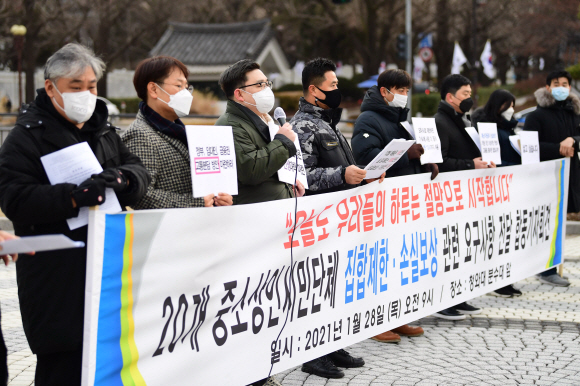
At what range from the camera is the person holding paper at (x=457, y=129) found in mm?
5840

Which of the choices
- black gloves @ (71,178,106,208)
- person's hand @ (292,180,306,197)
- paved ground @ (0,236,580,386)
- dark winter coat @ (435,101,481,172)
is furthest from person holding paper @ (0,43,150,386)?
dark winter coat @ (435,101,481,172)

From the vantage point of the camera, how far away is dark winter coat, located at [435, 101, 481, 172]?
229 inches

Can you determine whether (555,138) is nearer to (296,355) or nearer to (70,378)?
(296,355)

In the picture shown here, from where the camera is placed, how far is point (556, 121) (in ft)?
23.5

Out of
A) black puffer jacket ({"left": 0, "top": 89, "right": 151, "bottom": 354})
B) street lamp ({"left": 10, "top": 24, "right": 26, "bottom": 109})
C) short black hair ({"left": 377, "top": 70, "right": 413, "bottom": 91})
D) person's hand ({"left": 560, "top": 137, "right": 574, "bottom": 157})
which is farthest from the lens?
street lamp ({"left": 10, "top": 24, "right": 26, "bottom": 109})

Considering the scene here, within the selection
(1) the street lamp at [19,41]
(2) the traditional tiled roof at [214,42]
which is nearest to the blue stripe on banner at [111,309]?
(1) the street lamp at [19,41]

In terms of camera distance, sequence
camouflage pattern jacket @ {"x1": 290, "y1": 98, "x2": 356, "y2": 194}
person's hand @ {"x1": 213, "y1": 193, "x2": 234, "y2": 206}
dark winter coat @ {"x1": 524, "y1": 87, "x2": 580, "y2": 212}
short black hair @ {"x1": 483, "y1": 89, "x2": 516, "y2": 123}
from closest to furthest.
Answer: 1. person's hand @ {"x1": 213, "y1": 193, "x2": 234, "y2": 206}
2. camouflage pattern jacket @ {"x1": 290, "y1": 98, "x2": 356, "y2": 194}
3. short black hair @ {"x1": 483, "y1": 89, "x2": 516, "y2": 123}
4. dark winter coat @ {"x1": 524, "y1": 87, "x2": 580, "y2": 212}

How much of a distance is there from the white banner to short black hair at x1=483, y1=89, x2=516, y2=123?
970 millimetres

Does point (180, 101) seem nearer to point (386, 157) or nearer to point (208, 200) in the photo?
point (208, 200)

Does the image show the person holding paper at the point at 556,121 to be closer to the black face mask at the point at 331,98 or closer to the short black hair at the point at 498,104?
the short black hair at the point at 498,104

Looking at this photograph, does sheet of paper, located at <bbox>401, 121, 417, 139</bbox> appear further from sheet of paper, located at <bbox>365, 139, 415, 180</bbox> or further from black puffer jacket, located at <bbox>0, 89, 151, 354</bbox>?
black puffer jacket, located at <bbox>0, 89, 151, 354</bbox>

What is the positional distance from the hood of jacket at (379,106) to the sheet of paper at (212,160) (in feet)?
6.34

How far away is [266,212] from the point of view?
362cm

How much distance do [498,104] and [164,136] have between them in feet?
13.8
